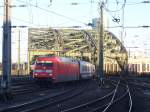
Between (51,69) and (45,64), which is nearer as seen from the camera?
(51,69)

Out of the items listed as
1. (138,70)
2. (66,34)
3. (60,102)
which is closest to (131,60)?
(138,70)

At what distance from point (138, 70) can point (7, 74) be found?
89.0 m

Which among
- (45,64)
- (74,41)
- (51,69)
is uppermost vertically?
(74,41)

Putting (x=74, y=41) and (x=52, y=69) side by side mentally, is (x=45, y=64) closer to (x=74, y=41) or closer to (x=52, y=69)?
(x=52, y=69)

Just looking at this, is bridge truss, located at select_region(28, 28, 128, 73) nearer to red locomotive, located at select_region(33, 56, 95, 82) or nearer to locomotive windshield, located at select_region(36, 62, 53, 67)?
red locomotive, located at select_region(33, 56, 95, 82)

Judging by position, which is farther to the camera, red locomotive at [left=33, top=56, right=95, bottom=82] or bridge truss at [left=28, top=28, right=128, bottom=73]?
bridge truss at [left=28, top=28, right=128, bottom=73]

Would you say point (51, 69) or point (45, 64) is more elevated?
point (45, 64)

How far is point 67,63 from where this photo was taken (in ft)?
167

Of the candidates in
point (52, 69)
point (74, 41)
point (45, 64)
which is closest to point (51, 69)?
point (52, 69)

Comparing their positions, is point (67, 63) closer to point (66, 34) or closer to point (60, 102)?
point (60, 102)

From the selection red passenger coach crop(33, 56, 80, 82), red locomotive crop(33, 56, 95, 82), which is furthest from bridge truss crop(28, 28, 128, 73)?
red passenger coach crop(33, 56, 80, 82)

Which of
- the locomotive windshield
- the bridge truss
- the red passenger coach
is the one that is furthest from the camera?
the bridge truss

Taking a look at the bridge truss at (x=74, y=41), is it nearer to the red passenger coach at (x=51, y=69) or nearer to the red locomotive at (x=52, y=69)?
the red locomotive at (x=52, y=69)

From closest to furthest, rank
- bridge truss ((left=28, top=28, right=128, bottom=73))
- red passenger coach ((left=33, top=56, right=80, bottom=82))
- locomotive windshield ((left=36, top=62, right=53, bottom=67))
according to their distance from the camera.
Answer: red passenger coach ((left=33, top=56, right=80, bottom=82)) < locomotive windshield ((left=36, top=62, right=53, bottom=67)) < bridge truss ((left=28, top=28, right=128, bottom=73))
